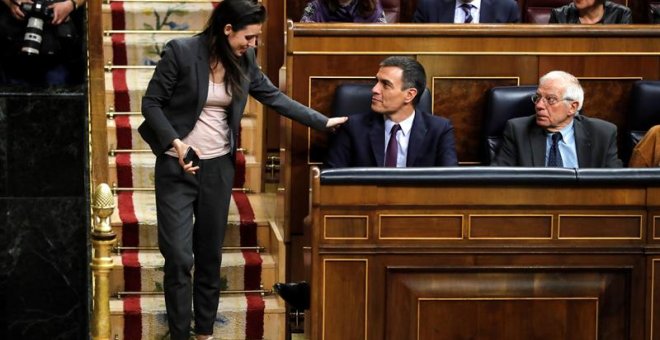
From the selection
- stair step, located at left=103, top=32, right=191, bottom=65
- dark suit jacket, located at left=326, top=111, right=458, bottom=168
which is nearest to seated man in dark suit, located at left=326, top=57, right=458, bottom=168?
dark suit jacket, located at left=326, top=111, right=458, bottom=168

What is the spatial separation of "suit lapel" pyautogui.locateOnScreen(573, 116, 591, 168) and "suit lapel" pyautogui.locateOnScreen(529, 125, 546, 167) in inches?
3.8

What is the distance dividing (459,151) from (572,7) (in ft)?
2.58

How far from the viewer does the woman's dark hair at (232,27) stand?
3770 mm

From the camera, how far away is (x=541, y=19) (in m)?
5.41

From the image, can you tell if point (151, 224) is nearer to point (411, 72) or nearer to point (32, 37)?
point (32, 37)

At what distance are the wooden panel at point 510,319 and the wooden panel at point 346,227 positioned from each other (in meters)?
0.20

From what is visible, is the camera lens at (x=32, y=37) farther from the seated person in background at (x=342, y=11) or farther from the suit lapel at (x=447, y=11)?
the suit lapel at (x=447, y=11)

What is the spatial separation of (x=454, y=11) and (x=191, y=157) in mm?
1304

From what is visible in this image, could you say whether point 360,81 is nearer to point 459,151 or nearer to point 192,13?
point 459,151

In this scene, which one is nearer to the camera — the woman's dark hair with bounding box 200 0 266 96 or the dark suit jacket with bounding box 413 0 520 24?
the woman's dark hair with bounding box 200 0 266 96

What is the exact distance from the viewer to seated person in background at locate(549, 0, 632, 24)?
15.3ft

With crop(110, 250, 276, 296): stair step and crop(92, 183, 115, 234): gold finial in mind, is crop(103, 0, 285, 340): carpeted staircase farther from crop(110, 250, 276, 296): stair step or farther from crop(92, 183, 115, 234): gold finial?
crop(92, 183, 115, 234): gold finial

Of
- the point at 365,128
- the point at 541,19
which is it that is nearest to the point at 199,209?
the point at 365,128

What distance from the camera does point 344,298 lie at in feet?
10.6
